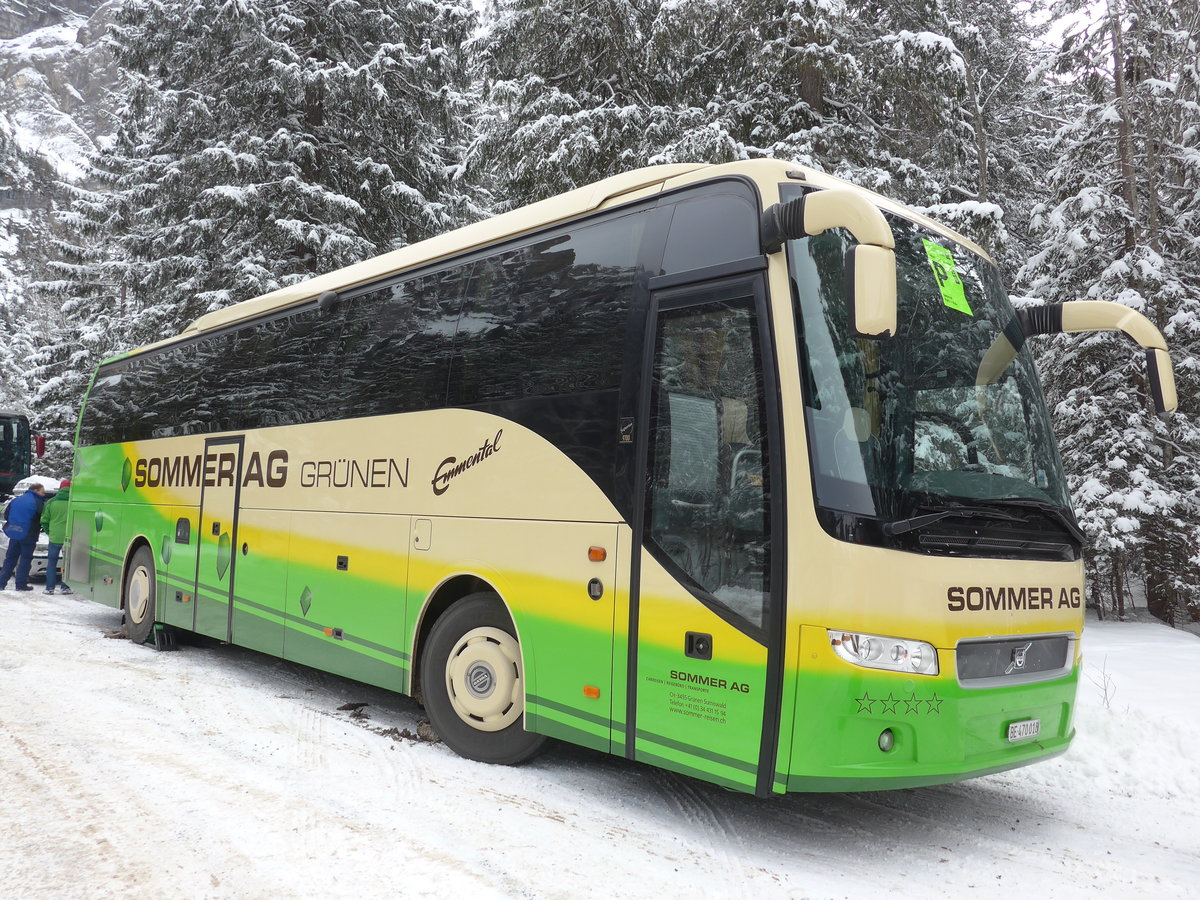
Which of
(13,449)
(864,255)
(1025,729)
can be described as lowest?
(1025,729)

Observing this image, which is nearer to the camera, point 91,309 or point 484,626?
point 484,626

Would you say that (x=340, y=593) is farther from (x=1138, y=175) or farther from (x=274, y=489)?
(x=1138, y=175)

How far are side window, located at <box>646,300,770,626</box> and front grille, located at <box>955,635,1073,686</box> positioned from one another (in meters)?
1.02

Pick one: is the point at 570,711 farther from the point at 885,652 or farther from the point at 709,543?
the point at 885,652

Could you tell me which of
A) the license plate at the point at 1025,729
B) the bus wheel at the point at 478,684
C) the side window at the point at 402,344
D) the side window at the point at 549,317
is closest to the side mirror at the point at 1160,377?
the license plate at the point at 1025,729

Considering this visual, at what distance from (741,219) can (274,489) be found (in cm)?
532

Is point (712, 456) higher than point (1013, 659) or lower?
higher

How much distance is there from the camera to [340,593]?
23.9 ft

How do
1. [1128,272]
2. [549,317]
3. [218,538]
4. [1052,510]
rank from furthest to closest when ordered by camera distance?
1. [1128,272]
2. [218,538]
3. [549,317]
4. [1052,510]

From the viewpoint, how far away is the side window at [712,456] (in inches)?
173

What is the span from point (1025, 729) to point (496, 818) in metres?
2.72

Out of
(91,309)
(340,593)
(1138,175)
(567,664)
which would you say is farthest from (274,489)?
(91,309)

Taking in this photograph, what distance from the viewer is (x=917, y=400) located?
178 inches

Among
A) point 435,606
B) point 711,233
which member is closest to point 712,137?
point 711,233
